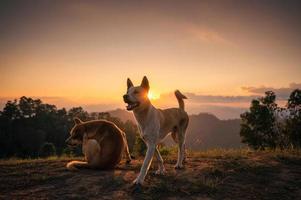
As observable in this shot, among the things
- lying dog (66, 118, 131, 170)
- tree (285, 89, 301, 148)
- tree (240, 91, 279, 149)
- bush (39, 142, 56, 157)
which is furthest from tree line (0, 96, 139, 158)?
lying dog (66, 118, 131, 170)

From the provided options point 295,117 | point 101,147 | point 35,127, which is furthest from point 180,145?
point 35,127

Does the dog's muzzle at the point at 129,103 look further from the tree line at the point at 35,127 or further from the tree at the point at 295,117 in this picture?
the tree line at the point at 35,127

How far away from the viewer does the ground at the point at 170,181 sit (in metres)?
7.44

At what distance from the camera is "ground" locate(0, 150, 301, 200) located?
7.44m

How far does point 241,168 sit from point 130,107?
4.04 metres

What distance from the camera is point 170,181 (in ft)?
27.1

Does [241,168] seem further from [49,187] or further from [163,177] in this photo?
[49,187]

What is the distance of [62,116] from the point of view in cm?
9550

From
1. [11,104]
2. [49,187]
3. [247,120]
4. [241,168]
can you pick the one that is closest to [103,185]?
[49,187]

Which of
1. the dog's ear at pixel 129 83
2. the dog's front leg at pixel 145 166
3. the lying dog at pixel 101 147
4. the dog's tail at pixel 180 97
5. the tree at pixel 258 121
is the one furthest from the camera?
the tree at pixel 258 121

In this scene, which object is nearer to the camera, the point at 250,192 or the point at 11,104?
the point at 250,192

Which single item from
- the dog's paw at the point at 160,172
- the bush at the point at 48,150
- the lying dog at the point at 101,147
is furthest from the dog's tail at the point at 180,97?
the bush at the point at 48,150

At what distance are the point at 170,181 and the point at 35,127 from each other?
280 ft

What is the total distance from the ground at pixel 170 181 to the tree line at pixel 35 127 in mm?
60164
